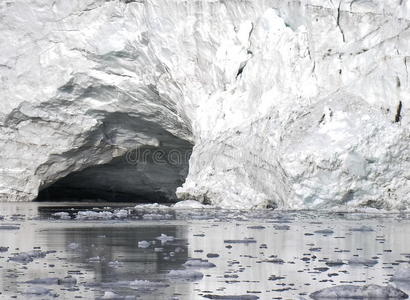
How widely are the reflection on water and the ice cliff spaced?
2.41 metres

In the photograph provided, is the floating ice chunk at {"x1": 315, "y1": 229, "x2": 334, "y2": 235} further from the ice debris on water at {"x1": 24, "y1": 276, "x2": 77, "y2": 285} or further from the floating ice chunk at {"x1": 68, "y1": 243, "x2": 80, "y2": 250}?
the ice debris on water at {"x1": 24, "y1": 276, "x2": 77, "y2": 285}

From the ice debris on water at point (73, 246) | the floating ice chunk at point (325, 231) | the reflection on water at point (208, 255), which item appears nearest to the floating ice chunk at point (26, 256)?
the reflection on water at point (208, 255)

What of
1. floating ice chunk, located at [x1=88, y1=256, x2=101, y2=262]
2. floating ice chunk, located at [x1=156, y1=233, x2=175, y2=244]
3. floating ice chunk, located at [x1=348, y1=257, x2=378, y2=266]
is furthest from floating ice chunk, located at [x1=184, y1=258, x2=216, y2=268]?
floating ice chunk, located at [x1=156, y1=233, x2=175, y2=244]

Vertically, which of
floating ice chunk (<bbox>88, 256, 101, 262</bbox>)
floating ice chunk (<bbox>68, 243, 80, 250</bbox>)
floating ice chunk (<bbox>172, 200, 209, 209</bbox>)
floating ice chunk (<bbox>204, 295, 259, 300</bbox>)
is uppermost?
floating ice chunk (<bbox>172, 200, 209, 209</bbox>)

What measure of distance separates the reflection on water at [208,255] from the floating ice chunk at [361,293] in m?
0.20

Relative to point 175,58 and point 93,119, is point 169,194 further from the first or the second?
point 175,58

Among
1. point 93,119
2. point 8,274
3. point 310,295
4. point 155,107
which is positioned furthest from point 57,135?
point 310,295

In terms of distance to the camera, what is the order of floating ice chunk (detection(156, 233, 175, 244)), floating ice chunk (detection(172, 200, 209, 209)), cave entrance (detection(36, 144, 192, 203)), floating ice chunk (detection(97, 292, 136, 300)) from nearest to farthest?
1. floating ice chunk (detection(97, 292, 136, 300))
2. floating ice chunk (detection(156, 233, 175, 244))
3. floating ice chunk (detection(172, 200, 209, 209))
4. cave entrance (detection(36, 144, 192, 203))

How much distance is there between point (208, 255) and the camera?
22.6 feet

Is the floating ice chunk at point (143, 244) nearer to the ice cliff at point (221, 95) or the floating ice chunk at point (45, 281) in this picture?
the floating ice chunk at point (45, 281)

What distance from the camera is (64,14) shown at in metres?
18.2

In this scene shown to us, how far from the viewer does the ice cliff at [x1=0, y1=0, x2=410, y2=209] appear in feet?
46.1

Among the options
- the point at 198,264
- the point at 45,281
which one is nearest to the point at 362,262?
the point at 198,264

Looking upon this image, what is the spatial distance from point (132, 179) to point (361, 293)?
17866mm
